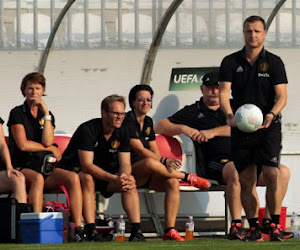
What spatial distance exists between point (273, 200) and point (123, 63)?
10.5 feet

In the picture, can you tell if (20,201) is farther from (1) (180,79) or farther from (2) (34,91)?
(1) (180,79)

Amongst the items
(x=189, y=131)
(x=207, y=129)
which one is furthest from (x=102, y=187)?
(x=207, y=129)

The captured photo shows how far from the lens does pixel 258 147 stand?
10.3 metres

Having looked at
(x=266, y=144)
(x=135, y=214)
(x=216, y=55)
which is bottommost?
(x=135, y=214)

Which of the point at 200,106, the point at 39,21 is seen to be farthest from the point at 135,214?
the point at 39,21

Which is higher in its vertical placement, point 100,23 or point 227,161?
point 100,23

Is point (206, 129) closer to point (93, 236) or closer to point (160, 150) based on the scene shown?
point (160, 150)

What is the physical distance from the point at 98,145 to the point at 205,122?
158cm

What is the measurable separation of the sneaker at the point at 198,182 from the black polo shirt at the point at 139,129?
0.54m

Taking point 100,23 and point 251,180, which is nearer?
point 251,180

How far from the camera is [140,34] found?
12.8 m

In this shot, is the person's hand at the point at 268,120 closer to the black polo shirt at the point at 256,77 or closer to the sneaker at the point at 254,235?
the black polo shirt at the point at 256,77

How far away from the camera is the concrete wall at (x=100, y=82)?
41.8 feet

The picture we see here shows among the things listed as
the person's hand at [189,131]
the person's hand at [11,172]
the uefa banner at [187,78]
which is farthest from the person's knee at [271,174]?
the uefa banner at [187,78]
